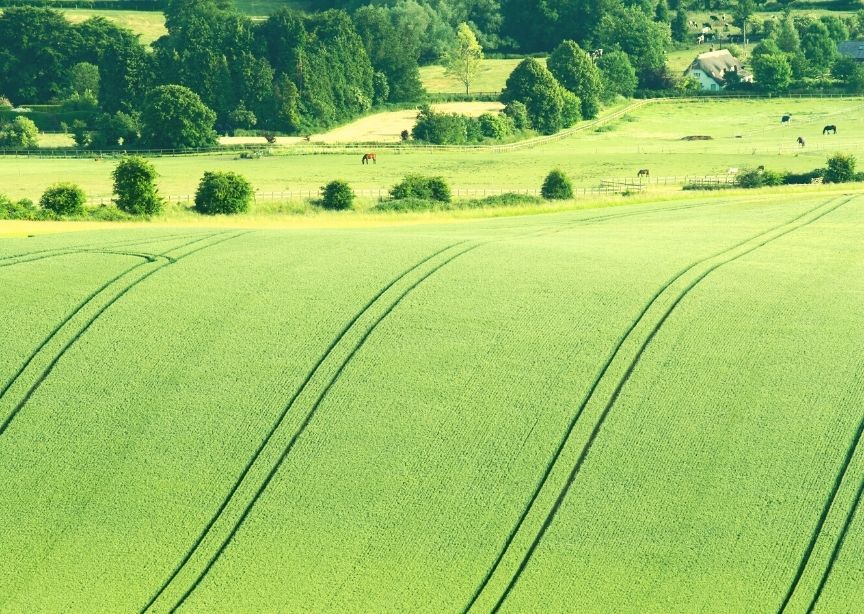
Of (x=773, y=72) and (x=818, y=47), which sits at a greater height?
(x=818, y=47)

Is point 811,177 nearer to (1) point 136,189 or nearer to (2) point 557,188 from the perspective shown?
(2) point 557,188

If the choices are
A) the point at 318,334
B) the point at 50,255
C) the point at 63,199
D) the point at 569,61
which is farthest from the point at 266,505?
the point at 569,61

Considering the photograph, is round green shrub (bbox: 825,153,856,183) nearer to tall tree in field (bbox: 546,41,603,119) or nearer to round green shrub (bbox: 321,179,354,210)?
round green shrub (bbox: 321,179,354,210)

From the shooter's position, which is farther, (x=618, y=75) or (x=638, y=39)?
(x=638, y=39)

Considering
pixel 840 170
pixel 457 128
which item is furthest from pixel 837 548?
pixel 457 128

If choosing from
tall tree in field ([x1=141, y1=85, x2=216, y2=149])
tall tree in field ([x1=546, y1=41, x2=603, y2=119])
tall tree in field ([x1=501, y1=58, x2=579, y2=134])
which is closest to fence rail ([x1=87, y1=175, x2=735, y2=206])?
tall tree in field ([x1=141, y1=85, x2=216, y2=149])

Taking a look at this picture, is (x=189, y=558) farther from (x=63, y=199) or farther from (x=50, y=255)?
(x=63, y=199)
